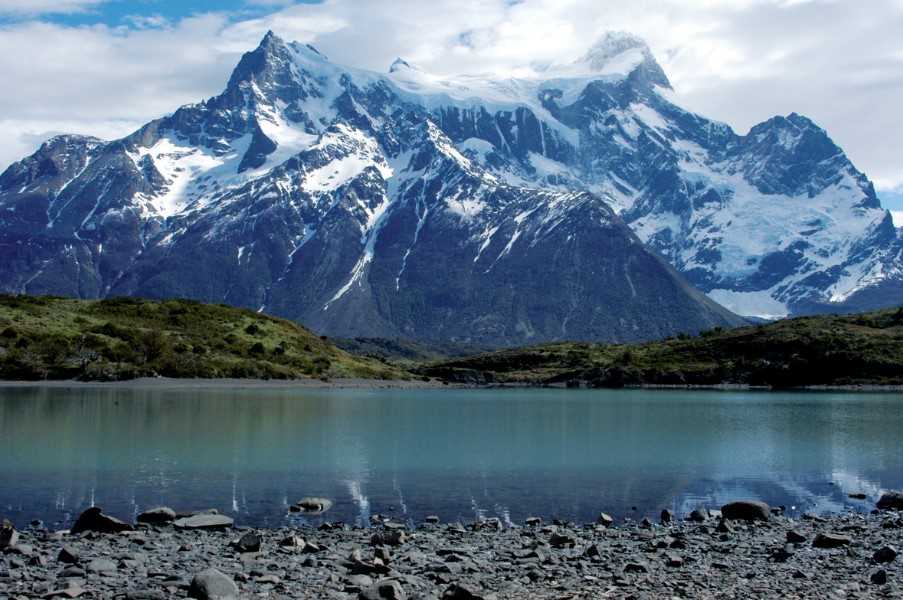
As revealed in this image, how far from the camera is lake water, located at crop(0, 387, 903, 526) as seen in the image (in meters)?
45.0

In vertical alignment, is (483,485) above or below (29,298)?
below

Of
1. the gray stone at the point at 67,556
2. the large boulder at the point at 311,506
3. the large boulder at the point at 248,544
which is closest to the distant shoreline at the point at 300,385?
the large boulder at the point at 311,506

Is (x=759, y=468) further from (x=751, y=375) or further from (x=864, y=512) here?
(x=751, y=375)

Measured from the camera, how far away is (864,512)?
→ 1745 inches

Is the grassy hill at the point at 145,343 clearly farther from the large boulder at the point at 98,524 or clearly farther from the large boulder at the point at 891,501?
the large boulder at the point at 891,501

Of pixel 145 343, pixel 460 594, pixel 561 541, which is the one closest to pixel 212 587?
pixel 460 594

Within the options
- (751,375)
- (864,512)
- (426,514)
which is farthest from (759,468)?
(751,375)

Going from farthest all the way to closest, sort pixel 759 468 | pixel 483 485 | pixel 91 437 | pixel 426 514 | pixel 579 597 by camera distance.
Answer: pixel 91 437
pixel 759 468
pixel 483 485
pixel 426 514
pixel 579 597

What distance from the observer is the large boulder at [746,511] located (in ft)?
137

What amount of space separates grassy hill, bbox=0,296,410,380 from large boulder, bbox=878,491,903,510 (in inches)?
4597

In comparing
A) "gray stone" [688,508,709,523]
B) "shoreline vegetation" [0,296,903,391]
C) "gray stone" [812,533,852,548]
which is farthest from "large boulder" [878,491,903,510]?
"shoreline vegetation" [0,296,903,391]

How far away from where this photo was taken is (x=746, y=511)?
41812 millimetres

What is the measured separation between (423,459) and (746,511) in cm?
2466

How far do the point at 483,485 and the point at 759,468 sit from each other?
18931 millimetres
